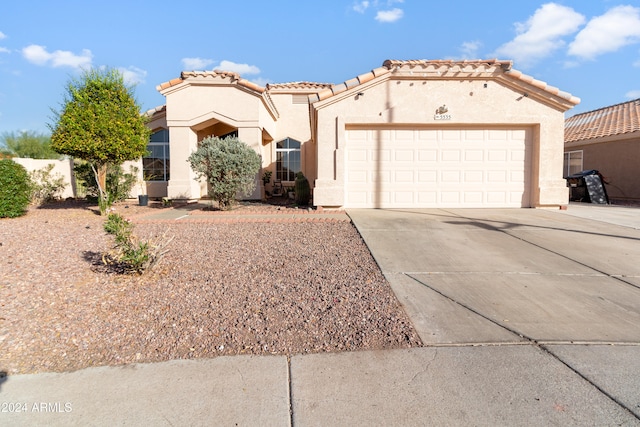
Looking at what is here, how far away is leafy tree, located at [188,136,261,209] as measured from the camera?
415 inches

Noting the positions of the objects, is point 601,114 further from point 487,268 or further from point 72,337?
point 72,337

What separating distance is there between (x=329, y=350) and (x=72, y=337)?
7.90 ft

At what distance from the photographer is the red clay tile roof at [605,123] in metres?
16.9

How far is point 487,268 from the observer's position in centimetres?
557

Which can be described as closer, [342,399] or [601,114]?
[342,399]

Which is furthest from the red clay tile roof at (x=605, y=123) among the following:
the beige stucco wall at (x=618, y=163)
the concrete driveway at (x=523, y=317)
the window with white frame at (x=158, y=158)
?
the window with white frame at (x=158, y=158)

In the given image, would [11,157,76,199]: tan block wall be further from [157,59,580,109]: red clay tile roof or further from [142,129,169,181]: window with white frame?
[157,59,580,109]: red clay tile roof

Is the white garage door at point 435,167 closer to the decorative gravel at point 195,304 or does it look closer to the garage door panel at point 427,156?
the garage door panel at point 427,156

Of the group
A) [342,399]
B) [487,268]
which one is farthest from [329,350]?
[487,268]

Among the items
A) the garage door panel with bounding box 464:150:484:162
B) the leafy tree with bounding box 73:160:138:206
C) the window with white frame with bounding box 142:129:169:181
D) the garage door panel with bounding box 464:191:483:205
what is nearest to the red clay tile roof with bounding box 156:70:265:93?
the window with white frame with bounding box 142:129:169:181

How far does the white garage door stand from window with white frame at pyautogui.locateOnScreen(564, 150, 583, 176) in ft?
31.1

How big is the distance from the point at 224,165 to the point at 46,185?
8.69m

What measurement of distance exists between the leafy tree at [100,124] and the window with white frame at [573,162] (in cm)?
1943

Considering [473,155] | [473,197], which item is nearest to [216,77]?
[473,155]
